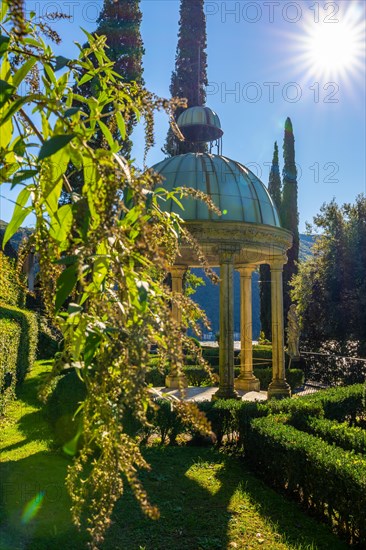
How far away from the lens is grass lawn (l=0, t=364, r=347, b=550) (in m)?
5.88

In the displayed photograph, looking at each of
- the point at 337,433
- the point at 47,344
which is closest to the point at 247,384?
the point at 337,433

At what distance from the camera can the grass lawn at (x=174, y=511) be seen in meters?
5.88

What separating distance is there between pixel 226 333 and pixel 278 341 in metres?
2.73

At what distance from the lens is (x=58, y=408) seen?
958 cm

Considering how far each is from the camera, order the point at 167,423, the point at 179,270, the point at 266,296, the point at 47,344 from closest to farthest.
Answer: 1. the point at 167,423
2. the point at 179,270
3. the point at 47,344
4. the point at 266,296

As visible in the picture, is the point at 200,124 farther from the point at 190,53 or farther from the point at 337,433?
the point at 190,53

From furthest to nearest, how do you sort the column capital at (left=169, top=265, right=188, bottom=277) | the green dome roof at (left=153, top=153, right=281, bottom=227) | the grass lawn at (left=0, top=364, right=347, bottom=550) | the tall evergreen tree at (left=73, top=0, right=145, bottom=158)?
the tall evergreen tree at (left=73, top=0, right=145, bottom=158), the column capital at (left=169, top=265, right=188, bottom=277), the green dome roof at (left=153, top=153, right=281, bottom=227), the grass lawn at (left=0, top=364, right=347, bottom=550)

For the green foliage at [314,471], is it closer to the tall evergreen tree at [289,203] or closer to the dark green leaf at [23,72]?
the dark green leaf at [23,72]

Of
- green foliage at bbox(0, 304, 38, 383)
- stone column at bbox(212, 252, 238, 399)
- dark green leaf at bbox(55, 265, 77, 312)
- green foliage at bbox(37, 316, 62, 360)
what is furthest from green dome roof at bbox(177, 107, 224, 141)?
dark green leaf at bbox(55, 265, 77, 312)

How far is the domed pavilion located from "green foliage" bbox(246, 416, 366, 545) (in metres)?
3.38

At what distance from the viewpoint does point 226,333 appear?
1259 cm

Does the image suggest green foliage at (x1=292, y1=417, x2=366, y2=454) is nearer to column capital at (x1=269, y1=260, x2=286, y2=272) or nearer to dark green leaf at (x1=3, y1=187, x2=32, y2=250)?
column capital at (x1=269, y1=260, x2=286, y2=272)

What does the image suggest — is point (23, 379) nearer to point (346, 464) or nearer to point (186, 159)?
point (186, 159)

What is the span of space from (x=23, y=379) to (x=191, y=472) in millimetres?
10693
